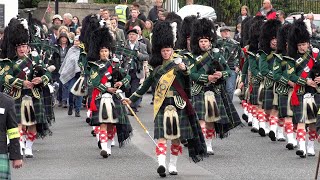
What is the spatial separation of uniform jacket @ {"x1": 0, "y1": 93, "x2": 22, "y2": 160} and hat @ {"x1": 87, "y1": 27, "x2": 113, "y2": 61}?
6.08 m

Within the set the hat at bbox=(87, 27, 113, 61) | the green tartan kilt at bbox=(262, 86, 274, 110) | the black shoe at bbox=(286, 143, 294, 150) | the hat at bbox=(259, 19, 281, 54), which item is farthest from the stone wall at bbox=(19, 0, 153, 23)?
the black shoe at bbox=(286, 143, 294, 150)

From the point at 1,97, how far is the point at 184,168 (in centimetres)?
496

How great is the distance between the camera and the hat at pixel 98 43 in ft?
54.5

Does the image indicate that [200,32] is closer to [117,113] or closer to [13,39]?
[117,113]

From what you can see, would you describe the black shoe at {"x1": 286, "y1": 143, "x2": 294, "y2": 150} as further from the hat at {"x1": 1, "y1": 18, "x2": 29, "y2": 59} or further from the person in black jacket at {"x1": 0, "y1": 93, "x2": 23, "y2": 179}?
the person in black jacket at {"x1": 0, "y1": 93, "x2": 23, "y2": 179}

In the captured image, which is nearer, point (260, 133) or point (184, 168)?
point (184, 168)

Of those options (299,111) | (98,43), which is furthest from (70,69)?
(299,111)

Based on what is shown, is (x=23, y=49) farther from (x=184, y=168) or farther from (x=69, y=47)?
(x=69, y=47)

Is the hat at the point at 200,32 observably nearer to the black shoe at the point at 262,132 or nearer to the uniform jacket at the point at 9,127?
the black shoe at the point at 262,132

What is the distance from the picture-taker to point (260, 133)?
18.7m

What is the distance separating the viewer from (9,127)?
34.7ft

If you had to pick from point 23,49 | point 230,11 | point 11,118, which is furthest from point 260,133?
point 230,11

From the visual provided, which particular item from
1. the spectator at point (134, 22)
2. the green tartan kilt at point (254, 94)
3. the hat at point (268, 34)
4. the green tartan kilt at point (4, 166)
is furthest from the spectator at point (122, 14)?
the green tartan kilt at point (4, 166)

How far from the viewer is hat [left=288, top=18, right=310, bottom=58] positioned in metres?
16.1
